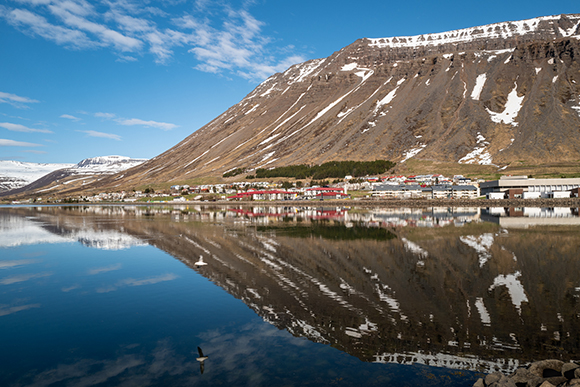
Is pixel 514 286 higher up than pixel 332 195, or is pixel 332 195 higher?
pixel 332 195

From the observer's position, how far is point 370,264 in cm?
2295

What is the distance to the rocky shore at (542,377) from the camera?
7789mm

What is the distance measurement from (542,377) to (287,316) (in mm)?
7754

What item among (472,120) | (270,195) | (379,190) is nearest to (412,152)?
(472,120)

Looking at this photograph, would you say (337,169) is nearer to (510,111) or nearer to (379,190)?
(379,190)

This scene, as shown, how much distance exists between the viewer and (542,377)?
8.45 meters

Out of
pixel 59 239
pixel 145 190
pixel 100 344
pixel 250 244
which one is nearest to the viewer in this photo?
pixel 100 344

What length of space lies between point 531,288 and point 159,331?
50.9ft

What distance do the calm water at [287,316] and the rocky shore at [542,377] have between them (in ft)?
3.07

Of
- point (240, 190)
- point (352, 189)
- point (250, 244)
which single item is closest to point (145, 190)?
point (240, 190)

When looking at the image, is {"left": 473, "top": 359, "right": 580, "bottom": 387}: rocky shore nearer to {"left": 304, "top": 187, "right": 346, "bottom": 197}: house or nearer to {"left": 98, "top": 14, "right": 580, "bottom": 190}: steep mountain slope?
{"left": 304, "top": 187, "right": 346, "bottom": 197}: house

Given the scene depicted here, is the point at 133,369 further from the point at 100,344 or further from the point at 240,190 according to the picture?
the point at 240,190

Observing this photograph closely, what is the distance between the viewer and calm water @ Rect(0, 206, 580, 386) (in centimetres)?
1001

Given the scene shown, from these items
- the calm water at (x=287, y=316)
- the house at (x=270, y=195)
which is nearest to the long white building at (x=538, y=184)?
the house at (x=270, y=195)
